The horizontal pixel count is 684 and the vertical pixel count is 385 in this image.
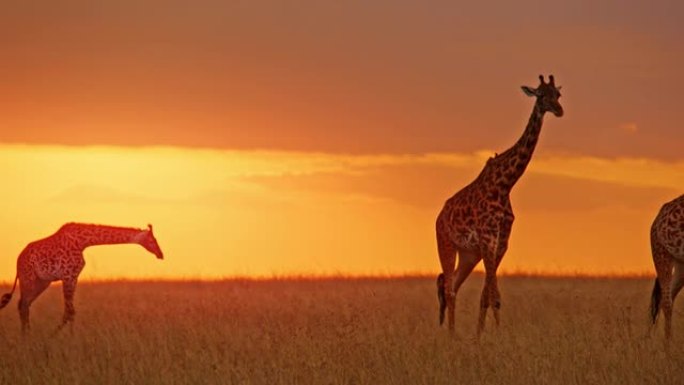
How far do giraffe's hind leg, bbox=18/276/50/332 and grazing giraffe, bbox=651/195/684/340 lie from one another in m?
9.44

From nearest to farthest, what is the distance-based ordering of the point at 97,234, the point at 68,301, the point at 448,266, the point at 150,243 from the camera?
the point at 448,266, the point at 68,301, the point at 97,234, the point at 150,243

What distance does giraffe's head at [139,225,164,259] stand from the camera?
21375 mm

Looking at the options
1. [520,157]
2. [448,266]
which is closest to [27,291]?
[448,266]

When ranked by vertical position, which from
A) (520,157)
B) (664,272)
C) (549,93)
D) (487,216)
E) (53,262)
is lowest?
(664,272)

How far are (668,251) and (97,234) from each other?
8.95 metres

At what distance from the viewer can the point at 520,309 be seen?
20.6m

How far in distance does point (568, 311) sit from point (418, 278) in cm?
971

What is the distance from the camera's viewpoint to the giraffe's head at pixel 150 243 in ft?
70.1

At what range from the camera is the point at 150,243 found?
21.4m

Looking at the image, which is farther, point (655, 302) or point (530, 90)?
point (655, 302)

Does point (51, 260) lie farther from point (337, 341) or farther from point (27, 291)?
point (337, 341)

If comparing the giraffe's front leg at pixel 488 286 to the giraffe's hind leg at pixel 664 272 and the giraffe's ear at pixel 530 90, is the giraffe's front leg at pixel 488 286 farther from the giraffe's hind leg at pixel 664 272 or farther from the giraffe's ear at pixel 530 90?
the giraffe's hind leg at pixel 664 272

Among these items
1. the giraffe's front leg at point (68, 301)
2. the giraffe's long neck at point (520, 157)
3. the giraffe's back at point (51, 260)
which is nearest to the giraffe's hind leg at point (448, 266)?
the giraffe's long neck at point (520, 157)

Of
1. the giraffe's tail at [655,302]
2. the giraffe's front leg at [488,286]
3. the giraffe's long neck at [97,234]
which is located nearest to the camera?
the giraffe's front leg at [488,286]
